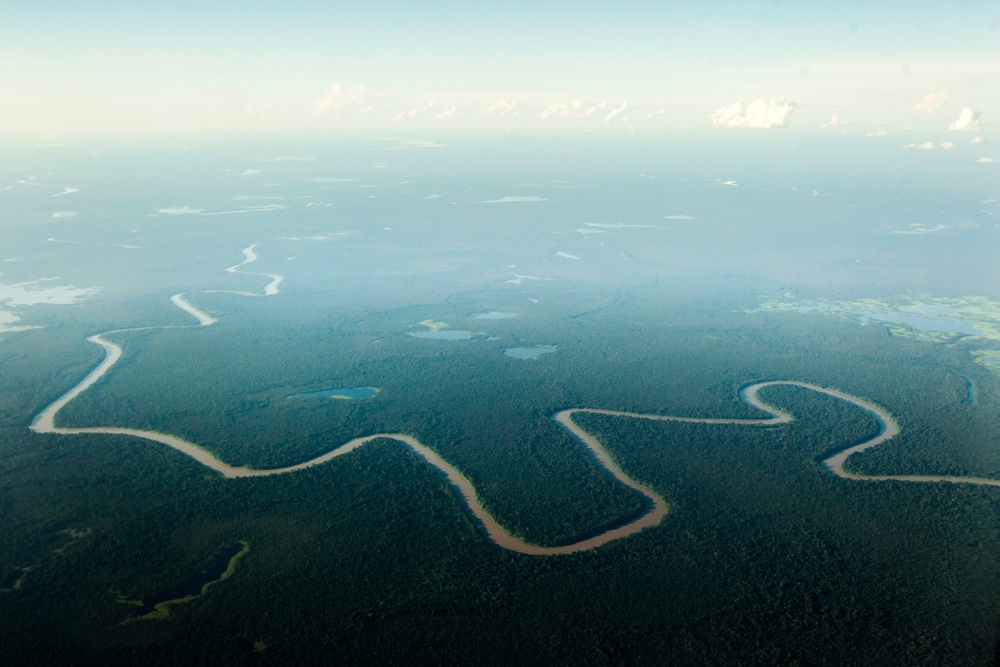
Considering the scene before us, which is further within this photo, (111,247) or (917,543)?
(111,247)

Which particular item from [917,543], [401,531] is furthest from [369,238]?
[917,543]

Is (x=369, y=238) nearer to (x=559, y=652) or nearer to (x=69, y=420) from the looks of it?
(x=69, y=420)

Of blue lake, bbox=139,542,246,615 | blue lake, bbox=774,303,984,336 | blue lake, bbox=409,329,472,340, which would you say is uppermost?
blue lake, bbox=774,303,984,336

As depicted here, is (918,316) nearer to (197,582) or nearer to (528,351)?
(528,351)

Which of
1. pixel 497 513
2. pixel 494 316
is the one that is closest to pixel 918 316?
pixel 494 316

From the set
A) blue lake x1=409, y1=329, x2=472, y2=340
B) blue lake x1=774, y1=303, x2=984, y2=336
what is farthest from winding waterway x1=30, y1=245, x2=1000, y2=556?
blue lake x1=774, y1=303, x2=984, y2=336

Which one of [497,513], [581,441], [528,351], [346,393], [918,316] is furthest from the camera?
[918,316]

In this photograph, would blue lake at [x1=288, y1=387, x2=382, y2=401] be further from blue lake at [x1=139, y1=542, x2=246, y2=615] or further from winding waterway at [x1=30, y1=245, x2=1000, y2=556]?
blue lake at [x1=139, y1=542, x2=246, y2=615]
